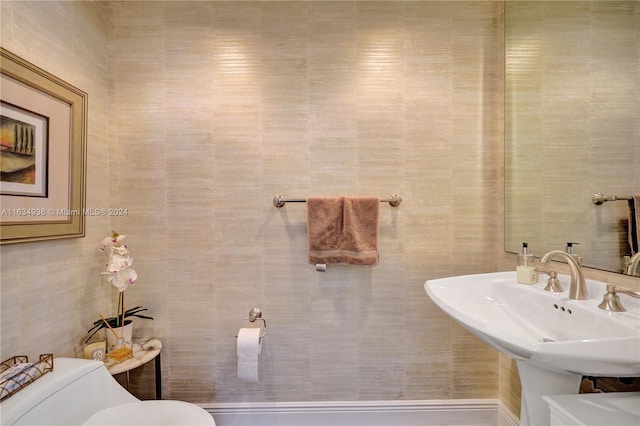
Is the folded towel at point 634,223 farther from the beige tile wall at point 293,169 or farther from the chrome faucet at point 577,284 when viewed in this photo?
the beige tile wall at point 293,169

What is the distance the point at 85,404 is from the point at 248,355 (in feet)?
2.05

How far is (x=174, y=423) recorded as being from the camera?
3.34ft

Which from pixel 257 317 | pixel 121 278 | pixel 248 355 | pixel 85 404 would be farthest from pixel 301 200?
pixel 85 404

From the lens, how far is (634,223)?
34.4 inches

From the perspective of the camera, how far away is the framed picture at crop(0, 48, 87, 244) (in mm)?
979

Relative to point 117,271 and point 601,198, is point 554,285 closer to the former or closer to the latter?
point 601,198

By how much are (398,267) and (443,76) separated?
43.2 inches

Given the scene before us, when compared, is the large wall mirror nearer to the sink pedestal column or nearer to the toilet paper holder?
the sink pedestal column

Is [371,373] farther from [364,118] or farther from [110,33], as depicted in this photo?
[110,33]

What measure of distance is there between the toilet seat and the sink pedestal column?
1109 mm

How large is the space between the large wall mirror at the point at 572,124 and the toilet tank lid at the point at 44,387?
2.00m

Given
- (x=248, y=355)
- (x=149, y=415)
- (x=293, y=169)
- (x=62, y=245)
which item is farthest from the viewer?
(x=293, y=169)

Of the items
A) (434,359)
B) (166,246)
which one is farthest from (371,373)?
(166,246)

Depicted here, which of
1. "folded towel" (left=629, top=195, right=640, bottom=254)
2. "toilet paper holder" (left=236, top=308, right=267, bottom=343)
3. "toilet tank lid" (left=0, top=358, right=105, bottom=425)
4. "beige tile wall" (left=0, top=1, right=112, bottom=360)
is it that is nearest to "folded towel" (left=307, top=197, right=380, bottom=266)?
"toilet paper holder" (left=236, top=308, right=267, bottom=343)
